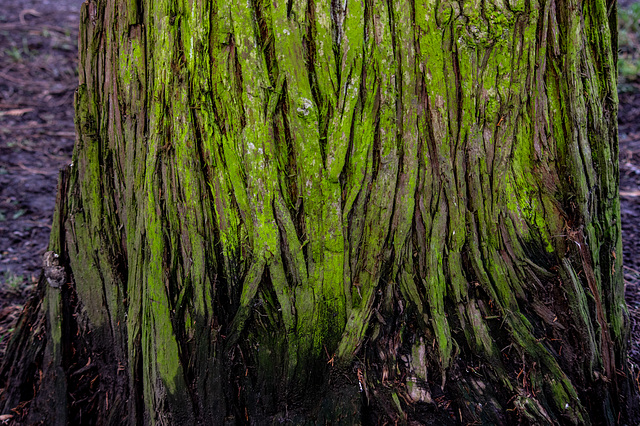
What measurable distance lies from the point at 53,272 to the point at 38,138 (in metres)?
3.83

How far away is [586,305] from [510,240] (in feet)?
1.29

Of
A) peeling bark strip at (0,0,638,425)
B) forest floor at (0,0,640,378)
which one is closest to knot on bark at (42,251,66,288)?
peeling bark strip at (0,0,638,425)

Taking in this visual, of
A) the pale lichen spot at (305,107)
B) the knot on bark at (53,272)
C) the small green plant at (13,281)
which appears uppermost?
the pale lichen spot at (305,107)

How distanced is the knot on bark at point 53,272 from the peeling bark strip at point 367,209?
15.8 inches

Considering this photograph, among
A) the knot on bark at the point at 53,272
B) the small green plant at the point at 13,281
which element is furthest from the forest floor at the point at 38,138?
the knot on bark at the point at 53,272

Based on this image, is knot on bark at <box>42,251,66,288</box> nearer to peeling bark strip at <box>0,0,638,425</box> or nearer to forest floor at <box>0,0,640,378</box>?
peeling bark strip at <box>0,0,638,425</box>

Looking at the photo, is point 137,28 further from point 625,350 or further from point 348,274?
point 625,350

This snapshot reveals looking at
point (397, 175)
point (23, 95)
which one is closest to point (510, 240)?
point (397, 175)

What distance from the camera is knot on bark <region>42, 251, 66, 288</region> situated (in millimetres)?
1939

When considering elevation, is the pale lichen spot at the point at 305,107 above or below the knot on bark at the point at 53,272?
Answer: above

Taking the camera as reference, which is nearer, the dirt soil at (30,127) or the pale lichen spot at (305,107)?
the pale lichen spot at (305,107)

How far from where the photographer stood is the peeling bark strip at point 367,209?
56.6 inches

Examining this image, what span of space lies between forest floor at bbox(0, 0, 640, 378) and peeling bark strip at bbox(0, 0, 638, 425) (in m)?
0.93

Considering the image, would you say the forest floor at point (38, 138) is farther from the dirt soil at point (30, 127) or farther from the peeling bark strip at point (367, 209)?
the peeling bark strip at point (367, 209)
